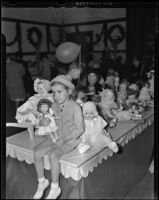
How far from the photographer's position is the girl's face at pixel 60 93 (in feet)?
3.84

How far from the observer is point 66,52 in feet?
3.98

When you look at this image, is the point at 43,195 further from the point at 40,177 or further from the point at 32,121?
the point at 32,121

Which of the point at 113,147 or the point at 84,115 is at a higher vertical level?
the point at 84,115

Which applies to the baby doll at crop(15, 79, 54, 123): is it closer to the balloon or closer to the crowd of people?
the crowd of people

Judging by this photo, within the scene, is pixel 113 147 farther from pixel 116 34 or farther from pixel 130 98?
pixel 116 34

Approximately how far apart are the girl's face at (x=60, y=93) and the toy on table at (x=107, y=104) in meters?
0.23

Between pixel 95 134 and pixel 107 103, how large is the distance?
205 millimetres

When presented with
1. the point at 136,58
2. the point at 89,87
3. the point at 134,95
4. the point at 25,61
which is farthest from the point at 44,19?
the point at 134,95

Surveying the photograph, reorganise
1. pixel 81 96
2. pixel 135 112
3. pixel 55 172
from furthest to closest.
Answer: pixel 135 112, pixel 81 96, pixel 55 172

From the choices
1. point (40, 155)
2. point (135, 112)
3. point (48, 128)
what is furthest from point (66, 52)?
point (135, 112)

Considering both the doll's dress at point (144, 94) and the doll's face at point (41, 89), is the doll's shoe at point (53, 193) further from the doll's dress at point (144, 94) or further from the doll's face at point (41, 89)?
the doll's dress at point (144, 94)

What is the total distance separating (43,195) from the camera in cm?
120

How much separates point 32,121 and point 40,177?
23 centimetres

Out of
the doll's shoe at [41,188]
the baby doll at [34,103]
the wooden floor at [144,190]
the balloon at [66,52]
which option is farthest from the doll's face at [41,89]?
the wooden floor at [144,190]
